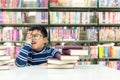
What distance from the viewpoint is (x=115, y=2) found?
4.97m

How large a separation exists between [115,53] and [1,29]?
210 cm

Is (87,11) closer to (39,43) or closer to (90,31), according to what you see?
(90,31)

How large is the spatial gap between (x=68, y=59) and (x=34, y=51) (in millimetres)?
721

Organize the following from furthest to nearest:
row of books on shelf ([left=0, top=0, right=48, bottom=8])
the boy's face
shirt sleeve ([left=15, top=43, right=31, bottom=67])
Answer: row of books on shelf ([left=0, top=0, right=48, bottom=8]) → the boy's face → shirt sleeve ([left=15, top=43, right=31, bottom=67])

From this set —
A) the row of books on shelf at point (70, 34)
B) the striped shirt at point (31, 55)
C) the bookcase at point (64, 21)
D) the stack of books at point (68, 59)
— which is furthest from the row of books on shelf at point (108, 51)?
the stack of books at point (68, 59)

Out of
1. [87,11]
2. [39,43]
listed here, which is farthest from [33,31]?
[87,11]

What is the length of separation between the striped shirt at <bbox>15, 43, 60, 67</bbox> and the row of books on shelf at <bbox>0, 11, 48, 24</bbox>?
211cm

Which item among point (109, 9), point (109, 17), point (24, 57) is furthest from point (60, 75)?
point (109, 9)

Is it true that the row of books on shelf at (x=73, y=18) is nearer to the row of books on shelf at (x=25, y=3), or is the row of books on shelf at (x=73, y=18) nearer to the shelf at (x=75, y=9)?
the shelf at (x=75, y=9)

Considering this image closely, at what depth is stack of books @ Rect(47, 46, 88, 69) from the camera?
2125mm

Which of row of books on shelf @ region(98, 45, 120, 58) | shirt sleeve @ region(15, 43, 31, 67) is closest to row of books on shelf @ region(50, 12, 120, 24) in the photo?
row of books on shelf @ region(98, 45, 120, 58)

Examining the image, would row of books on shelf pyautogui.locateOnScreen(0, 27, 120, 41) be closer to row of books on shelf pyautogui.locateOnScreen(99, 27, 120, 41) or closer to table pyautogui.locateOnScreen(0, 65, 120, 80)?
row of books on shelf pyautogui.locateOnScreen(99, 27, 120, 41)

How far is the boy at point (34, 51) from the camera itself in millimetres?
2602

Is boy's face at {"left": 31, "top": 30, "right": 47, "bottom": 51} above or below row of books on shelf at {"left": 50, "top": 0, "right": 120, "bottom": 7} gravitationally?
below
